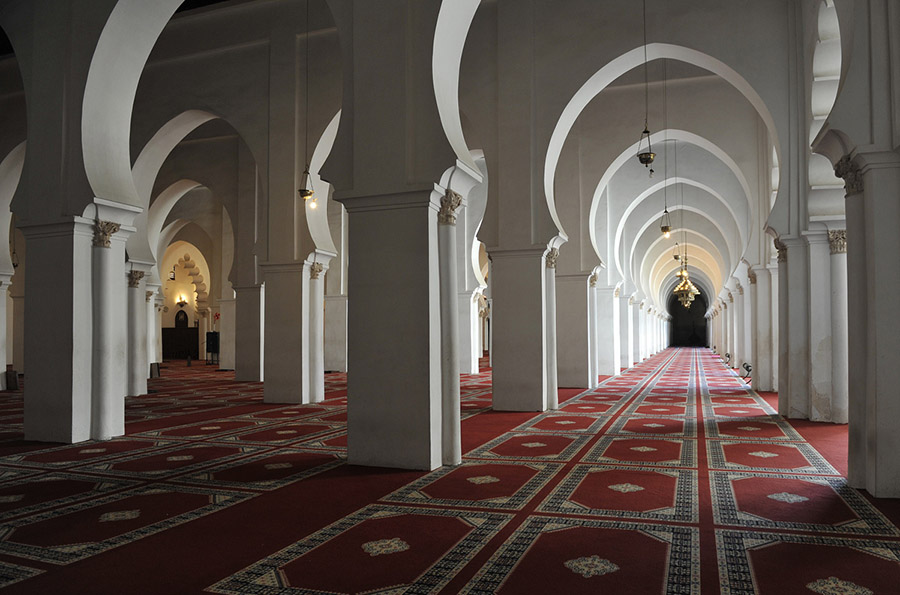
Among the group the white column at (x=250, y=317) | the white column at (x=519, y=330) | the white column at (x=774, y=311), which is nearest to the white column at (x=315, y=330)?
the white column at (x=519, y=330)

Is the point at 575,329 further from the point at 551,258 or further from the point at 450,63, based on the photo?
the point at 450,63

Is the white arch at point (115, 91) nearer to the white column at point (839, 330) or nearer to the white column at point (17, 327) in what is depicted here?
the white column at point (839, 330)

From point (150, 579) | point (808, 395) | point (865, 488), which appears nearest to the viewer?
point (150, 579)

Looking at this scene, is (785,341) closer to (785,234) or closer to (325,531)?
(785,234)

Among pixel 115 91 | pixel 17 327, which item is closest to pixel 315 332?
pixel 115 91

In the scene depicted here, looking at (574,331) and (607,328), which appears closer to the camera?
(574,331)

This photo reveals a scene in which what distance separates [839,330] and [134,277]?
11.2 m

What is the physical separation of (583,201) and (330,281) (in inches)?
325

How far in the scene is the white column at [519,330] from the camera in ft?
31.7

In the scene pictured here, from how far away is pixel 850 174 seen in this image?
516 centimetres

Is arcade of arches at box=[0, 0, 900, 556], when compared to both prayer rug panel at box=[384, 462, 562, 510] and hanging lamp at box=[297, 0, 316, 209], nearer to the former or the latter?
hanging lamp at box=[297, 0, 316, 209]

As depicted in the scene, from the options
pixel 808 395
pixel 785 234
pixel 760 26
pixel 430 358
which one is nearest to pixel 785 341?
pixel 808 395

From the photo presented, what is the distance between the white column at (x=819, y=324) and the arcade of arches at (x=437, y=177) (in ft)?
0.10

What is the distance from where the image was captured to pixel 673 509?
4430 mm
